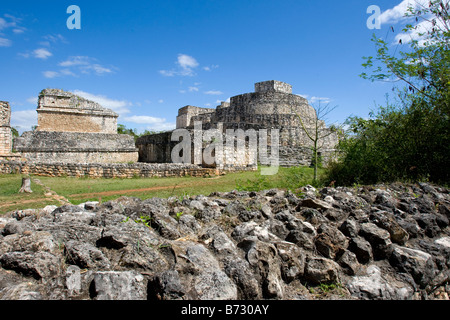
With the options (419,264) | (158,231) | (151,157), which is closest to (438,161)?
(419,264)

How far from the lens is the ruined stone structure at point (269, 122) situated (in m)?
18.9

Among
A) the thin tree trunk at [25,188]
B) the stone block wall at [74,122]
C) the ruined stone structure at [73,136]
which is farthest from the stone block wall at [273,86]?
the thin tree trunk at [25,188]

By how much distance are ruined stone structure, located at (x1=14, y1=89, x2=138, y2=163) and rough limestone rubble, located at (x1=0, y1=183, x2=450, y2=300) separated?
1675 centimetres

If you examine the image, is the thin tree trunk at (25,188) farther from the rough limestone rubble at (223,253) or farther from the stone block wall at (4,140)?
the stone block wall at (4,140)

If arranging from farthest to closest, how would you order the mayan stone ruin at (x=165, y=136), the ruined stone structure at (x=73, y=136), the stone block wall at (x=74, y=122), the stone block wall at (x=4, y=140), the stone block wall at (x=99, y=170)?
the stone block wall at (x=74, y=122) < the ruined stone structure at (x=73, y=136) < the stone block wall at (x=4, y=140) < the mayan stone ruin at (x=165, y=136) < the stone block wall at (x=99, y=170)

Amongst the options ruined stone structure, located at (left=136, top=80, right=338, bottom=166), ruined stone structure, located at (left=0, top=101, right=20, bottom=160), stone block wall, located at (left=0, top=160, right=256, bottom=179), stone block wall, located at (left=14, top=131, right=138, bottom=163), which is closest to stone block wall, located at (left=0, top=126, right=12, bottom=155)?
ruined stone structure, located at (left=0, top=101, right=20, bottom=160)

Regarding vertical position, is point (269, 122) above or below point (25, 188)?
above

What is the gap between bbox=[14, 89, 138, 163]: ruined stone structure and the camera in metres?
17.0

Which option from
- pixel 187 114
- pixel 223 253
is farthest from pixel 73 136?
pixel 223 253

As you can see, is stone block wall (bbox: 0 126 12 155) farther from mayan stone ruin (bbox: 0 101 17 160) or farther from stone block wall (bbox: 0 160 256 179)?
stone block wall (bbox: 0 160 256 179)

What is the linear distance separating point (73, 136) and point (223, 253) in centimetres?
1985

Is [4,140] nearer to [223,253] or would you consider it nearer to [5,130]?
[5,130]

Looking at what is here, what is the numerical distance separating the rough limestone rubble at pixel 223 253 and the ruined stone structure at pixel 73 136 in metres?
16.7

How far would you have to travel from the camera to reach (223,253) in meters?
1.99
